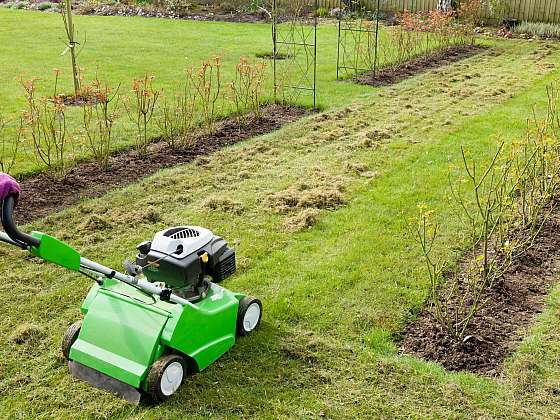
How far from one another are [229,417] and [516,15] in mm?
17785

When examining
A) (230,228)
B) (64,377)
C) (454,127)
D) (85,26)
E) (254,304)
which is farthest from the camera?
(85,26)

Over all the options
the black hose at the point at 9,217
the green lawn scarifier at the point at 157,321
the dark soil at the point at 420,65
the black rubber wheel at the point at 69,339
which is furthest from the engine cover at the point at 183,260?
the dark soil at the point at 420,65

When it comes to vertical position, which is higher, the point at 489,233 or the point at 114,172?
the point at 489,233

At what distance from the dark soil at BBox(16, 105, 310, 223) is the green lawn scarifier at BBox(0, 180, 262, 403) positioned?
7.95 ft

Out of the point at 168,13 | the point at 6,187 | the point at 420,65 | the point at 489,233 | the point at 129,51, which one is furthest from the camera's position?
the point at 168,13

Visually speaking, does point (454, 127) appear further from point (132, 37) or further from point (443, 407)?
point (132, 37)

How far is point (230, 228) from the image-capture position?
18.3 feet

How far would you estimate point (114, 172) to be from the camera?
22.4ft

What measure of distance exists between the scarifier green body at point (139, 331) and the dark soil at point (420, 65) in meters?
8.14

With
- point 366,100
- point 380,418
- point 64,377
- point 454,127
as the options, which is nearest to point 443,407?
point 380,418

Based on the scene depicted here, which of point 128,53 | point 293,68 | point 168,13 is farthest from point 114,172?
point 168,13

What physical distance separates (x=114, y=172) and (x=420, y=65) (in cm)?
760

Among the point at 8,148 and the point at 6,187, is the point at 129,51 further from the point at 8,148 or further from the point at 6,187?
the point at 6,187

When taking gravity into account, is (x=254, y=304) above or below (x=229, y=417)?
above
